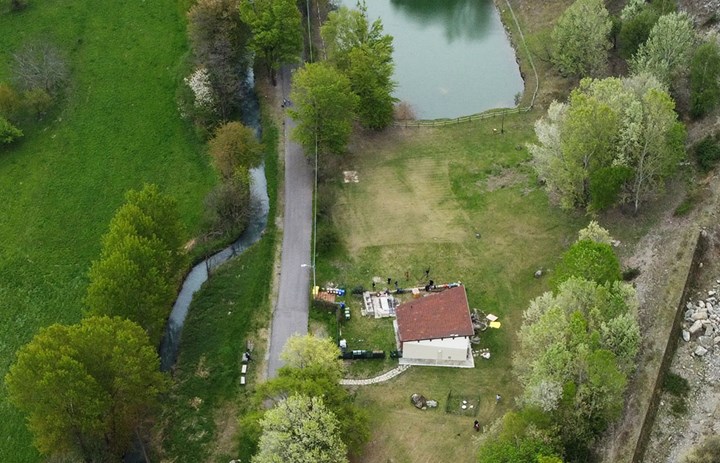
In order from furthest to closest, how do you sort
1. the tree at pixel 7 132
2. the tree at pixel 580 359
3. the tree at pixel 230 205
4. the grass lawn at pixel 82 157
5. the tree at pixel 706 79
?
the tree at pixel 7 132 → the tree at pixel 706 79 → the tree at pixel 230 205 → the grass lawn at pixel 82 157 → the tree at pixel 580 359

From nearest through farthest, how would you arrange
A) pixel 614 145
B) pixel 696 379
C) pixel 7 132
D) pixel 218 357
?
pixel 696 379, pixel 218 357, pixel 614 145, pixel 7 132

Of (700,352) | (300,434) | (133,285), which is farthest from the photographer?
(133,285)

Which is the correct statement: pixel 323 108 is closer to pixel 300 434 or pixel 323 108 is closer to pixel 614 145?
pixel 614 145

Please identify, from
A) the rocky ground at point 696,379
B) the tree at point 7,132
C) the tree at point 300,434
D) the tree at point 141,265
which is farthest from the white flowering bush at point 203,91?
the rocky ground at point 696,379

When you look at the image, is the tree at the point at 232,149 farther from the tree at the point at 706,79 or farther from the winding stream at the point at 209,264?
the tree at the point at 706,79

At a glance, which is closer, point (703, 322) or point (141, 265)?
point (703, 322)

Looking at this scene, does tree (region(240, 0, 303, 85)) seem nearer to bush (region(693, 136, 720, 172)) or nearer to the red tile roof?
the red tile roof

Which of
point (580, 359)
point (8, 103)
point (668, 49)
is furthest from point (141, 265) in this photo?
point (668, 49)
